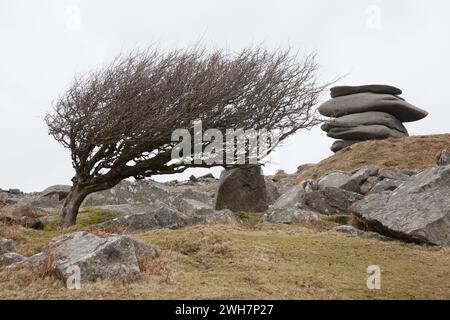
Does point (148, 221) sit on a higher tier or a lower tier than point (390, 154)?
lower

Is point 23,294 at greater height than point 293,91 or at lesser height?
lesser

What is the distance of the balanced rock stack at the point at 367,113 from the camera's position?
167 ft

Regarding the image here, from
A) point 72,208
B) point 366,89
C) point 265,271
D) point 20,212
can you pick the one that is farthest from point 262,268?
point 366,89

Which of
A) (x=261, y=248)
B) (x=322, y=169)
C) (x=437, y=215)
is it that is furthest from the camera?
(x=322, y=169)

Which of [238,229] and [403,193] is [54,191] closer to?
[238,229]

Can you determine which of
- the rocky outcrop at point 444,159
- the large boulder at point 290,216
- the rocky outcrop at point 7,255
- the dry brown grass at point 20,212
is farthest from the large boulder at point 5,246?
the rocky outcrop at point 444,159

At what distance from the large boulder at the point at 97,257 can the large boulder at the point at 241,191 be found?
44.9ft

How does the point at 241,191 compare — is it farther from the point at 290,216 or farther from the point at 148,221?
the point at 148,221

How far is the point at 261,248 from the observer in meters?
13.5

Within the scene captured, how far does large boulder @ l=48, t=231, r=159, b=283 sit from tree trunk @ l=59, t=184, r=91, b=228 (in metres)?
9.12

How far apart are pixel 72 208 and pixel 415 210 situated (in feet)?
43.5

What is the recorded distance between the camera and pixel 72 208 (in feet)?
69.7
